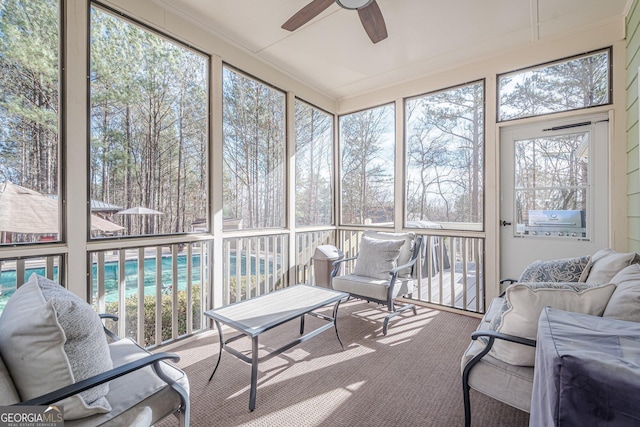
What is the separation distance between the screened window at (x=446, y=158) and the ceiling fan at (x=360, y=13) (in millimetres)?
1549

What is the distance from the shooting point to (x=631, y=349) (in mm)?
904

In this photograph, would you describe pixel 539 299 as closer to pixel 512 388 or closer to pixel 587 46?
pixel 512 388

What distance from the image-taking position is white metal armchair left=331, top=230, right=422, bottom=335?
3.03 meters

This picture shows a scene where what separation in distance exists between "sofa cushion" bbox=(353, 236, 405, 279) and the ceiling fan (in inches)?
82.8

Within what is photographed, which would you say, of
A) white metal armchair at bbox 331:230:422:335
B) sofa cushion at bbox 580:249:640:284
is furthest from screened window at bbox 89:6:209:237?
sofa cushion at bbox 580:249:640:284

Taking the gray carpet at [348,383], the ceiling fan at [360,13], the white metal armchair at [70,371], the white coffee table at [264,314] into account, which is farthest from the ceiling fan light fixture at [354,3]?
the gray carpet at [348,383]

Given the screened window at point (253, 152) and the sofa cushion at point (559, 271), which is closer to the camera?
the sofa cushion at point (559, 271)

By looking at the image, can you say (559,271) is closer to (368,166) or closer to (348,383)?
(348,383)

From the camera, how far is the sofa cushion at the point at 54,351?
103 cm

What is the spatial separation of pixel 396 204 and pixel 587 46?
2442 millimetres

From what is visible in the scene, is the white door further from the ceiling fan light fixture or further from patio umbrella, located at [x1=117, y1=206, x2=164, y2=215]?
patio umbrella, located at [x1=117, y1=206, x2=164, y2=215]

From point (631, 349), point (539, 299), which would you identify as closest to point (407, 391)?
point (539, 299)

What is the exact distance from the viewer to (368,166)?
4.33 metres

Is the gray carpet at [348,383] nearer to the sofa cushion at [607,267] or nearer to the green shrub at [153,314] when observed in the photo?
the green shrub at [153,314]
